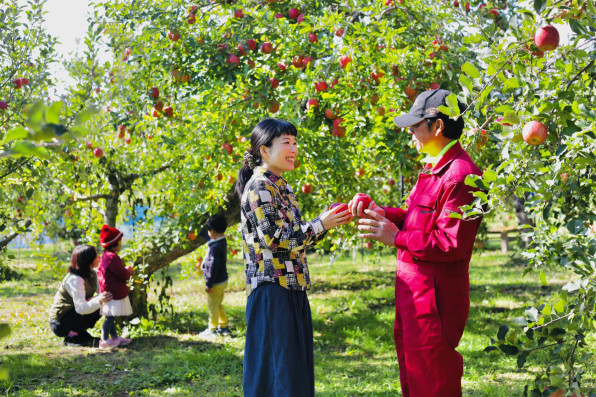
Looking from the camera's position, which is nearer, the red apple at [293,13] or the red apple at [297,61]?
the red apple at [297,61]

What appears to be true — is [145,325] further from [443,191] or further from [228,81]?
[443,191]

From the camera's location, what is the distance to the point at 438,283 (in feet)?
6.70

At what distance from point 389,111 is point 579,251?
2382mm

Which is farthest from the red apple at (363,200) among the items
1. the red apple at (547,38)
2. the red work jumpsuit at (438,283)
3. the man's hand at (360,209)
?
the red apple at (547,38)

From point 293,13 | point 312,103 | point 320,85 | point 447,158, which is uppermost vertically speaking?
point 293,13

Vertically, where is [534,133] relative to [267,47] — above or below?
below

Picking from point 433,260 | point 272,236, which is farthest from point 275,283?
point 433,260

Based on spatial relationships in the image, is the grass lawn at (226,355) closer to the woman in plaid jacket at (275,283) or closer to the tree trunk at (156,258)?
the tree trunk at (156,258)

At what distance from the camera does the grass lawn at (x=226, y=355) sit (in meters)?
3.89

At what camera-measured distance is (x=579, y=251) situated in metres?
1.75

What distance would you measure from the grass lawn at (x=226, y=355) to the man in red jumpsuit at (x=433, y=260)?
1.66 m

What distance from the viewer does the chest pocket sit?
2.09 metres

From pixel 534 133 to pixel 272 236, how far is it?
43.3 inches

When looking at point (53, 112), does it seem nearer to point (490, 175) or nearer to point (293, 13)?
point (490, 175)
